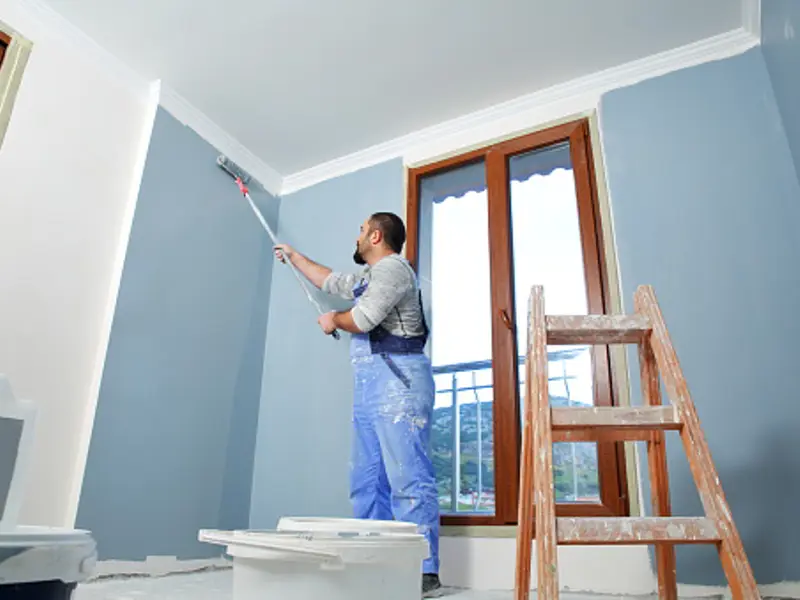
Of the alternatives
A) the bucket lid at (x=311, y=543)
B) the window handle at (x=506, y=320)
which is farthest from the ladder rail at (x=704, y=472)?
the window handle at (x=506, y=320)

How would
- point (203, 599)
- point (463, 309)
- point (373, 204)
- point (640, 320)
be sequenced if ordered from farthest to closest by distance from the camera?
1. point (373, 204)
2. point (463, 309)
3. point (203, 599)
4. point (640, 320)

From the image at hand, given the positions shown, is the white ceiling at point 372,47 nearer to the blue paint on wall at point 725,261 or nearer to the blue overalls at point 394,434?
the blue paint on wall at point 725,261

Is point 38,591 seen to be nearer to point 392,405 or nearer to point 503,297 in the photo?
point 392,405

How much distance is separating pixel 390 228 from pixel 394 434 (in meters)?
0.83

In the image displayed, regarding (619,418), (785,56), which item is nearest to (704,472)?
(619,418)

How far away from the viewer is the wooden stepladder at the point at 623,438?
38.3 inches

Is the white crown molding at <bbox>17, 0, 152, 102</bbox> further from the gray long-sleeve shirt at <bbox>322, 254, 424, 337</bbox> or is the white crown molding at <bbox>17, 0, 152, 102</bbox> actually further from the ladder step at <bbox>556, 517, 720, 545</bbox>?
the ladder step at <bbox>556, 517, 720, 545</bbox>

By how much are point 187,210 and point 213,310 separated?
453 mm

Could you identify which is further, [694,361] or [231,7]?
[231,7]

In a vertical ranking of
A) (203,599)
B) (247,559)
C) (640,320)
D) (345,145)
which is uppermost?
(345,145)

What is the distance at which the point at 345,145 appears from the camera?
278cm

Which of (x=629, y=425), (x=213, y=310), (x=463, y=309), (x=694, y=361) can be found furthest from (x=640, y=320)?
(x=213, y=310)

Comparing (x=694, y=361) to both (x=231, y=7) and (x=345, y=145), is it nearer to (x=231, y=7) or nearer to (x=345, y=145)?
(x=345, y=145)

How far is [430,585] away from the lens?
65.4 inches
